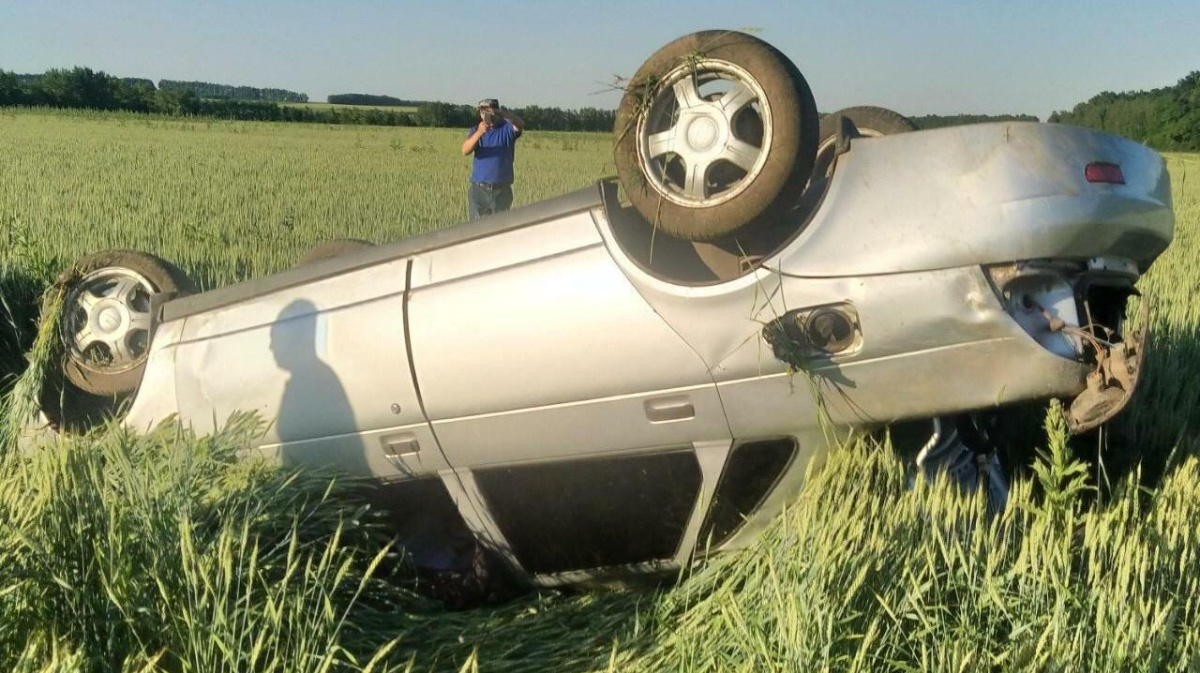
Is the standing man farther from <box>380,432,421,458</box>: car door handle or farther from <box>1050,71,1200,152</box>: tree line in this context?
<box>1050,71,1200,152</box>: tree line

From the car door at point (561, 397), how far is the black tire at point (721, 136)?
0.21 m

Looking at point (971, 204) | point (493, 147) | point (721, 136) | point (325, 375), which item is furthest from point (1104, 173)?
point (493, 147)

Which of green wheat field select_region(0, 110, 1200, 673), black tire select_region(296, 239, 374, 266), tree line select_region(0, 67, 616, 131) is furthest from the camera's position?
tree line select_region(0, 67, 616, 131)

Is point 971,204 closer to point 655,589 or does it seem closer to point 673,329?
point 673,329

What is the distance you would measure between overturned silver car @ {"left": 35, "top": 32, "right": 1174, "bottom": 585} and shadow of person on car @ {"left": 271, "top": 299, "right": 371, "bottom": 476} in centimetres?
1

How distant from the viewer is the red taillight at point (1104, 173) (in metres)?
2.68

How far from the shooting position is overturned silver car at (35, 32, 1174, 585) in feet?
8.63

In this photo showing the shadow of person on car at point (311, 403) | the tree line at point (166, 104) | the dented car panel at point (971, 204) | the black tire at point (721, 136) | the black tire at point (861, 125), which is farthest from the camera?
the tree line at point (166, 104)

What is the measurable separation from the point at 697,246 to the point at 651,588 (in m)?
1.08

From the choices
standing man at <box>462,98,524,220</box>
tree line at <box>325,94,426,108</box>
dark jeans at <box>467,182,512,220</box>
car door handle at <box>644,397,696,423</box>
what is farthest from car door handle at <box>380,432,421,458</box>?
tree line at <box>325,94,426,108</box>

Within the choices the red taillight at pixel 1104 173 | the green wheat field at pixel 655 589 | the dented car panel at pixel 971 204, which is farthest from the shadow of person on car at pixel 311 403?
the red taillight at pixel 1104 173

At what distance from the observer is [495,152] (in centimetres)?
962

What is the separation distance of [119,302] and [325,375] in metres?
1.49

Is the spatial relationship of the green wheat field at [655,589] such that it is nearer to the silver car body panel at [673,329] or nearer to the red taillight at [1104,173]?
the silver car body panel at [673,329]
